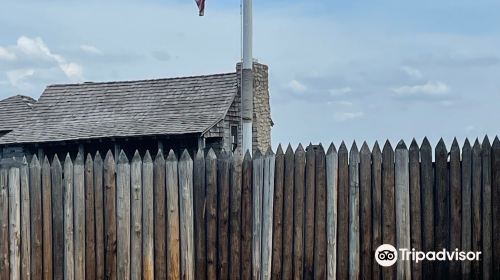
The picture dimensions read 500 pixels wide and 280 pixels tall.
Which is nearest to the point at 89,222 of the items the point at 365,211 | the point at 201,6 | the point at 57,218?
the point at 57,218

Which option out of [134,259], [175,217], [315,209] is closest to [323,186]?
[315,209]

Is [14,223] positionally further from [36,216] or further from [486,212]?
[486,212]

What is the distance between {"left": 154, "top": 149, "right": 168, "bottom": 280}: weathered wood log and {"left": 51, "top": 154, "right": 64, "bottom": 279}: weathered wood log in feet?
4.09

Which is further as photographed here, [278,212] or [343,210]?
[278,212]

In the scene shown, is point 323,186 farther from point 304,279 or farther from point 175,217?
point 175,217

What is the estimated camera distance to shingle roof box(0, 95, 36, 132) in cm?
3100

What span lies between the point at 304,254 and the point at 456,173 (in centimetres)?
189

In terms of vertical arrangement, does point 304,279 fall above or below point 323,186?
below

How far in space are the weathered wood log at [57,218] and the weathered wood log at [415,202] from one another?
4179 mm

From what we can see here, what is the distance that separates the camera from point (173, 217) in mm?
9750

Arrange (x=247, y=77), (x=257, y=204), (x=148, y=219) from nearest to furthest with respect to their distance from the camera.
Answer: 1. (x=257, y=204)
2. (x=148, y=219)
3. (x=247, y=77)

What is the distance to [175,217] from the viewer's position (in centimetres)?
975

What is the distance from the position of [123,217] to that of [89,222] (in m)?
0.47

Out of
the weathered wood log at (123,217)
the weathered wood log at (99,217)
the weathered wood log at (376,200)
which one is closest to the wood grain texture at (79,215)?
the weathered wood log at (99,217)
